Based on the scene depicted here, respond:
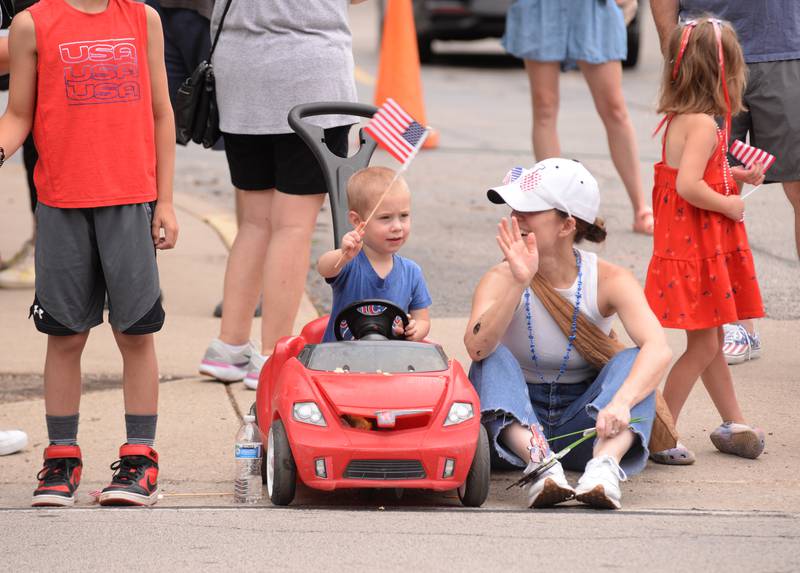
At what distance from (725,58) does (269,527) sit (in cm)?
213

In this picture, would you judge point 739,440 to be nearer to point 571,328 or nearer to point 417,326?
point 571,328

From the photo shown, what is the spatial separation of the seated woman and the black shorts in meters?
0.94

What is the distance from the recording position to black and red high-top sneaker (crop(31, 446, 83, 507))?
4.02 m

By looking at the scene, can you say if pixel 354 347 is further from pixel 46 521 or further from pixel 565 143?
pixel 565 143

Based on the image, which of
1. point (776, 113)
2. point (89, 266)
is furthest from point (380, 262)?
point (776, 113)

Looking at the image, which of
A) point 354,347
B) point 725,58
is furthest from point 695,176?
point 354,347

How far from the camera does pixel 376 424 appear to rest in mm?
3838

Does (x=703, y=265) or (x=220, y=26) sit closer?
(x=703, y=265)

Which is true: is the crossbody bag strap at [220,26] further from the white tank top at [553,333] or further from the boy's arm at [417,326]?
the white tank top at [553,333]

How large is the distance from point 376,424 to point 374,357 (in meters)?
0.23

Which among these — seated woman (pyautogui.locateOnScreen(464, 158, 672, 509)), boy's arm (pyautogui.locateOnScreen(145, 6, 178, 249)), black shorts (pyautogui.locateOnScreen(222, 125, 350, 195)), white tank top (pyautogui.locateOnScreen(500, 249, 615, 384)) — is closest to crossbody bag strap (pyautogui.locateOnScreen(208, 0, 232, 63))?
black shorts (pyautogui.locateOnScreen(222, 125, 350, 195))

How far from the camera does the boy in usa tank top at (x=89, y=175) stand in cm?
394

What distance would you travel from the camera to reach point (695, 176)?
4500 mm

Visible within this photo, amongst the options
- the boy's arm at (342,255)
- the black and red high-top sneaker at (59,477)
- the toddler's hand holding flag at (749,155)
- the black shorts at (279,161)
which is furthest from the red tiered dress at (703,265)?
the black and red high-top sneaker at (59,477)
